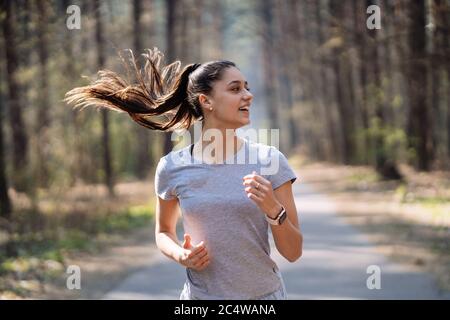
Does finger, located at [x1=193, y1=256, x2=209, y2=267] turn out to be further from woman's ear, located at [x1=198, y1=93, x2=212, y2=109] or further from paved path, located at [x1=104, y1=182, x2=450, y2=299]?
paved path, located at [x1=104, y1=182, x2=450, y2=299]

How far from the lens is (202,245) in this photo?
12.3 feet

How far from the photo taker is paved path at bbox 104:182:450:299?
9094 millimetres

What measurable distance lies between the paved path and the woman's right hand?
5255mm

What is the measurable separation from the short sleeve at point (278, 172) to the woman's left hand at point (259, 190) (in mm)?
240

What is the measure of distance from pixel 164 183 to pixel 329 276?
6748 millimetres

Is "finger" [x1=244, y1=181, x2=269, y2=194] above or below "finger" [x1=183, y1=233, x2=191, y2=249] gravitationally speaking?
above

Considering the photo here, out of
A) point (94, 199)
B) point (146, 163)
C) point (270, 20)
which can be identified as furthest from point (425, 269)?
point (270, 20)

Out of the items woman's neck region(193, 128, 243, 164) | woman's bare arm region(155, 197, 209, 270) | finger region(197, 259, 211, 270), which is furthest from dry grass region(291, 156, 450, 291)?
finger region(197, 259, 211, 270)

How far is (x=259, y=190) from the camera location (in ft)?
11.6

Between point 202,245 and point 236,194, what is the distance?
0.29 metres

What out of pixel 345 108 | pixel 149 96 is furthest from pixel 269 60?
pixel 149 96

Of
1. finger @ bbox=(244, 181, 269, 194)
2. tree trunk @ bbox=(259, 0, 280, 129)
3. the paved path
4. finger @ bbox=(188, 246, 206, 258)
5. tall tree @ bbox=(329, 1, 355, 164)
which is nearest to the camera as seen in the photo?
finger @ bbox=(244, 181, 269, 194)

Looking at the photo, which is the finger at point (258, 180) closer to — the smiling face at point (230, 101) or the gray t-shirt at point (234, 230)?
the gray t-shirt at point (234, 230)

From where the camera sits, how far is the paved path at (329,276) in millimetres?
9094
